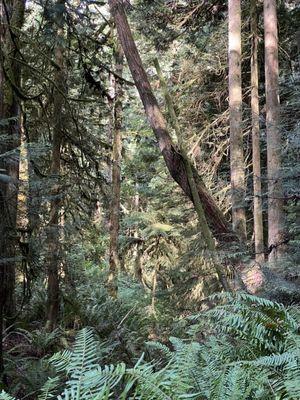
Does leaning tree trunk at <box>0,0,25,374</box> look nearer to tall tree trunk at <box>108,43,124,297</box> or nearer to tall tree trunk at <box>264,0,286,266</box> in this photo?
tall tree trunk at <box>264,0,286,266</box>

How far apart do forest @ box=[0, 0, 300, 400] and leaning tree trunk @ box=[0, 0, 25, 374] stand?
30 millimetres

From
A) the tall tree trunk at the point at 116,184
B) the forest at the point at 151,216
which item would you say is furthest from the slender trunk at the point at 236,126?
the tall tree trunk at the point at 116,184

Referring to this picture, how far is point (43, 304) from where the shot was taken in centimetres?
797

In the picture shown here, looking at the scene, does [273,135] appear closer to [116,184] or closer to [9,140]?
[116,184]

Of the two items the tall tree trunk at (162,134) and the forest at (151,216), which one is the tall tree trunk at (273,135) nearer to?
the forest at (151,216)

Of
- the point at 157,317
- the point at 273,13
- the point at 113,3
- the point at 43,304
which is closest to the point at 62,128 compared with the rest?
the point at 113,3

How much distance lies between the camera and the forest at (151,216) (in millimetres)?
2631

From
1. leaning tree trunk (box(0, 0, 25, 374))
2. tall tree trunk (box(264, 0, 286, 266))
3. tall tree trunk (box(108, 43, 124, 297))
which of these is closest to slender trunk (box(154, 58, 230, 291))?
tall tree trunk (box(264, 0, 286, 266))

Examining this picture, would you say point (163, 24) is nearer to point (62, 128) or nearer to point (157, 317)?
point (62, 128)

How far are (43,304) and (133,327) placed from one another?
1692 mm

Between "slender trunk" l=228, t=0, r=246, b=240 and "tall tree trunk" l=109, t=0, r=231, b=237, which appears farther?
"slender trunk" l=228, t=0, r=246, b=240

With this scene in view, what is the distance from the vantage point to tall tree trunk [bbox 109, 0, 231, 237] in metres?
5.92

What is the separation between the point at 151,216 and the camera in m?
11.1

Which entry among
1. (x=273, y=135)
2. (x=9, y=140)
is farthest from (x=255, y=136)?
(x=9, y=140)
